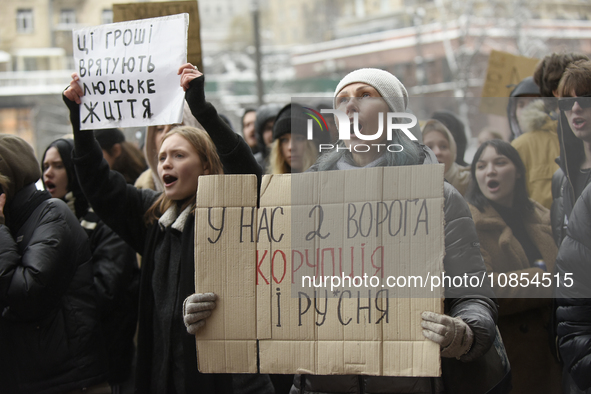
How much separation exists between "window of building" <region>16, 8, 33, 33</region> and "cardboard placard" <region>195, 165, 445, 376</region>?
2701 cm

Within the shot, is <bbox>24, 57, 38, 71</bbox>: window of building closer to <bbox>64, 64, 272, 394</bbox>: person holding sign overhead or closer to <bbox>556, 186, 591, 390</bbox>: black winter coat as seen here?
<bbox>64, 64, 272, 394</bbox>: person holding sign overhead

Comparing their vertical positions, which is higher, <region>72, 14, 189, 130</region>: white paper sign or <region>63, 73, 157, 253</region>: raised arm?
<region>72, 14, 189, 130</region>: white paper sign

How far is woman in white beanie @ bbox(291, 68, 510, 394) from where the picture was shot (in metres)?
1.76

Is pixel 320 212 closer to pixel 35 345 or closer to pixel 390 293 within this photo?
pixel 390 293

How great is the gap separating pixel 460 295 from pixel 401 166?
1.52 ft

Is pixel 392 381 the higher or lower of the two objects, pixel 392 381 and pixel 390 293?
the lower

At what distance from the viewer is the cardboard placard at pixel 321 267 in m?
1.77

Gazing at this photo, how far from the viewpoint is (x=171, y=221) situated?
8.49ft

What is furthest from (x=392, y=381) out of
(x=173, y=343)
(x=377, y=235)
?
(x=173, y=343)

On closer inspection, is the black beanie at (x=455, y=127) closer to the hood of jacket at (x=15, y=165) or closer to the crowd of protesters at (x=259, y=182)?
the crowd of protesters at (x=259, y=182)

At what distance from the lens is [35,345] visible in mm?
2531

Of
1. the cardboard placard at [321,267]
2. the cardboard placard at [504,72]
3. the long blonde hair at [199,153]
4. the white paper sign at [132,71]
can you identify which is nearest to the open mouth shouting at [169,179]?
the long blonde hair at [199,153]

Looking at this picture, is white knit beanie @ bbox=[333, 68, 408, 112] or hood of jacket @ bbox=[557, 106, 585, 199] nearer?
white knit beanie @ bbox=[333, 68, 408, 112]

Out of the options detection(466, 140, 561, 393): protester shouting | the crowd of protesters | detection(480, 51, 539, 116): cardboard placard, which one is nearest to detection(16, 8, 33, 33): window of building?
detection(480, 51, 539, 116): cardboard placard
